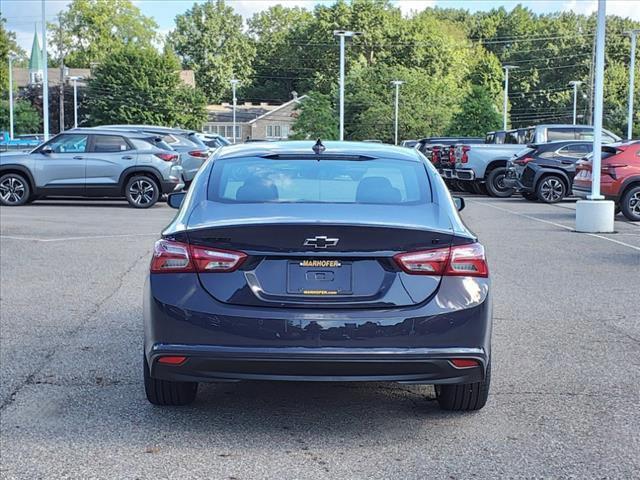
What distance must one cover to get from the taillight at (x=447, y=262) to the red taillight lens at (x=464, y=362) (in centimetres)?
42

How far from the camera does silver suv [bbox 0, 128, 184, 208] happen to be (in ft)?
69.3

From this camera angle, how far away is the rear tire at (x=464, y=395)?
16.9 ft

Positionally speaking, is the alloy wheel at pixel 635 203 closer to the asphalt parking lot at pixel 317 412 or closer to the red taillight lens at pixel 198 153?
the asphalt parking lot at pixel 317 412

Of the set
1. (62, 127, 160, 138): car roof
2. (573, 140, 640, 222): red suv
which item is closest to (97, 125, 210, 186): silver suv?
(62, 127, 160, 138): car roof

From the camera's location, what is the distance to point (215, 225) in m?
4.77

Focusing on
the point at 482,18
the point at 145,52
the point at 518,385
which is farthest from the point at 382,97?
the point at 518,385

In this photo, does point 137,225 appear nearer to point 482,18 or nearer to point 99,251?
point 99,251

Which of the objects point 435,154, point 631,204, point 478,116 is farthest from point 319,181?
point 478,116

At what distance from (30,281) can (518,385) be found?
20.0 feet

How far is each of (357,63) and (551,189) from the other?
69286 mm

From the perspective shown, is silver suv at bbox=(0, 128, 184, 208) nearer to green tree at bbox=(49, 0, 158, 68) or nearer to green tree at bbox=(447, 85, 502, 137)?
green tree at bbox=(447, 85, 502, 137)

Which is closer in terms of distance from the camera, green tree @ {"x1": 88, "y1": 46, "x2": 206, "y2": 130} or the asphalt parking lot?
the asphalt parking lot

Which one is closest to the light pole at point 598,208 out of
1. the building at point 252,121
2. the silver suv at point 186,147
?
the silver suv at point 186,147

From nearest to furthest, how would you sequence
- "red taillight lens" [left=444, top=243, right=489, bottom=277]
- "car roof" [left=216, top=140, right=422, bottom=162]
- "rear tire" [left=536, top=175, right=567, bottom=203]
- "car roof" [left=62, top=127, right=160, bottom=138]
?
"red taillight lens" [left=444, top=243, right=489, bottom=277]
"car roof" [left=216, top=140, right=422, bottom=162]
"car roof" [left=62, top=127, right=160, bottom=138]
"rear tire" [left=536, top=175, right=567, bottom=203]
